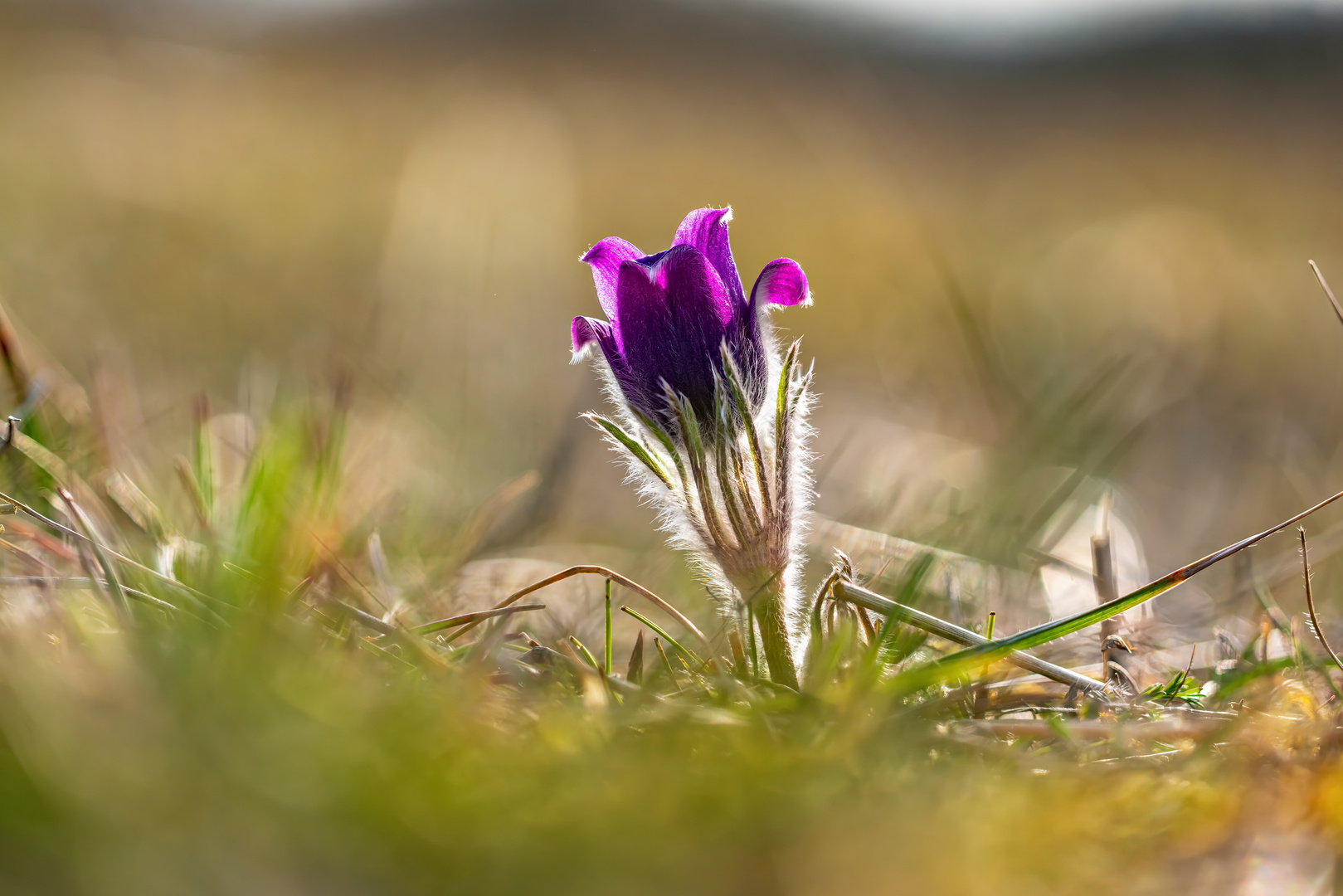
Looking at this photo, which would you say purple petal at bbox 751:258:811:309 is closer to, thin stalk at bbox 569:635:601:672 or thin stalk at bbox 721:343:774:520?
thin stalk at bbox 721:343:774:520

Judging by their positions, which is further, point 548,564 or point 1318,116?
point 1318,116

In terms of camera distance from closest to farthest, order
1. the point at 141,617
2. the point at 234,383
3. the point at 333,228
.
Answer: the point at 141,617
the point at 234,383
the point at 333,228

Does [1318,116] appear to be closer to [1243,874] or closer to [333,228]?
[333,228]

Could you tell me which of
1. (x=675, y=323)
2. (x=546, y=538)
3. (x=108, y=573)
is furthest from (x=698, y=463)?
(x=546, y=538)

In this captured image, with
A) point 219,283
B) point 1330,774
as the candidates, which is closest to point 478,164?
point 219,283

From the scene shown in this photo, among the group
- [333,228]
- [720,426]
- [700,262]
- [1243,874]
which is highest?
[333,228]

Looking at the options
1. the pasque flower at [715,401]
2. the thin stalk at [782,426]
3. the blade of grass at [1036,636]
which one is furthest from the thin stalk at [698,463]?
the blade of grass at [1036,636]

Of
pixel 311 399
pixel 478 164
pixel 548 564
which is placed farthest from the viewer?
pixel 478 164

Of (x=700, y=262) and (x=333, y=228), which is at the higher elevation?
(x=333, y=228)

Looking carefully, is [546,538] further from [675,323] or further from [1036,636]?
[1036,636]
